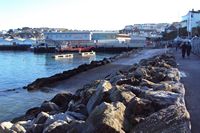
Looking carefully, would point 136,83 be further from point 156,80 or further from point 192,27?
point 192,27

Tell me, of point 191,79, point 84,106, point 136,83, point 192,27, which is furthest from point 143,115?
point 192,27

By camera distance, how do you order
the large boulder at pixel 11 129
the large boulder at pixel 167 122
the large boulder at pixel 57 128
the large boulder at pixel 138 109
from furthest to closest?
the large boulder at pixel 11 129 < the large boulder at pixel 57 128 < the large boulder at pixel 138 109 < the large boulder at pixel 167 122

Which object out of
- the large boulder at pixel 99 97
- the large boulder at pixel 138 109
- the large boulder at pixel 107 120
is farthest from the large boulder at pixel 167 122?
the large boulder at pixel 99 97

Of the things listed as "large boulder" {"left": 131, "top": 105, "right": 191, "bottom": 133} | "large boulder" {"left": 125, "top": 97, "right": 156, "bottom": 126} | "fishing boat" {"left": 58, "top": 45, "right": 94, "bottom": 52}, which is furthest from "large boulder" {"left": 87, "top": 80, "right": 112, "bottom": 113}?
"fishing boat" {"left": 58, "top": 45, "right": 94, "bottom": 52}

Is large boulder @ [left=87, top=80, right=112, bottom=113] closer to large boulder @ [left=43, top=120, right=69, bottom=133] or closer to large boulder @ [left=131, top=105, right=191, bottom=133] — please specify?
large boulder @ [left=43, top=120, right=69, bottom=133]

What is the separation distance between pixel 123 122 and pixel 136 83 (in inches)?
226

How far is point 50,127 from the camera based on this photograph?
29.5 feet

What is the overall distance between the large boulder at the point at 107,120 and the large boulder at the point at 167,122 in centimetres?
33

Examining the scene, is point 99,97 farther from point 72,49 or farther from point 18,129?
point 72,49

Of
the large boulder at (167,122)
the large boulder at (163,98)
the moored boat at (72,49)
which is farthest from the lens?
the moored boat at (72,49)

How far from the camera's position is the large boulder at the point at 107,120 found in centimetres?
763

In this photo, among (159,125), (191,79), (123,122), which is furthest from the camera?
(191,79)

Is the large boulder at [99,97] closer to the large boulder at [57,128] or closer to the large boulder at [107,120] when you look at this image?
the large boulder at [57,128]

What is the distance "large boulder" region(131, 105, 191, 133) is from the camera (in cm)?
731
